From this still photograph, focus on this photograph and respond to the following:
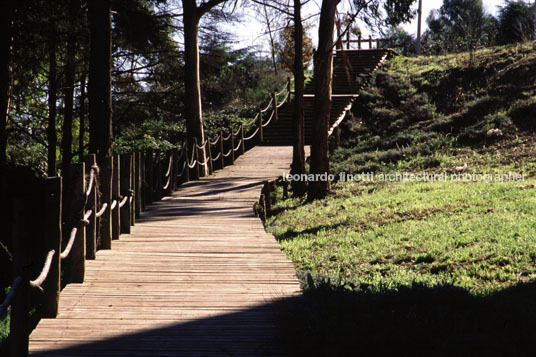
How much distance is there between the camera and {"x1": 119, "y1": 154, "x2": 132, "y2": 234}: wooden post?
9.11m

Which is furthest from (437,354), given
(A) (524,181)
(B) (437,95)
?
(B) (437,95)

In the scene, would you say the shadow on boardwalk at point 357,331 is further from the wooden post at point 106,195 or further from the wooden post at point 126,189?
the wooden post at point 126,189

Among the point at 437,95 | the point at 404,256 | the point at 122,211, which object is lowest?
the point at 404,256

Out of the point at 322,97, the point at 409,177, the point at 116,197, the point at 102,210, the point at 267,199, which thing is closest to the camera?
the point at 102,210

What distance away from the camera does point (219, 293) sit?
577cm

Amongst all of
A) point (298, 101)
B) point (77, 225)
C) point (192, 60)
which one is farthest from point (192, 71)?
point (77, 225)

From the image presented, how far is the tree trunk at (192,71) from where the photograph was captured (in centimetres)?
A: 1791

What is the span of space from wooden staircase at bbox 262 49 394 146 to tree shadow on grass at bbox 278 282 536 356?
17.6 m

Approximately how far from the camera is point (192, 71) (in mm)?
18156

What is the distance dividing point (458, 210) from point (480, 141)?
345 inches

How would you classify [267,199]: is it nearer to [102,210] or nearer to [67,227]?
[102,210]

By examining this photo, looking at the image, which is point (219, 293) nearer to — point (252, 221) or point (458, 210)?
point (252, 221)

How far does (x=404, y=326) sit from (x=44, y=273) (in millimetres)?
2801

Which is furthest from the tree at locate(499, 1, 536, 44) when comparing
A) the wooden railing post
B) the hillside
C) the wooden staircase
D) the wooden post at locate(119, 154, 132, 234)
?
the wooden railing post
